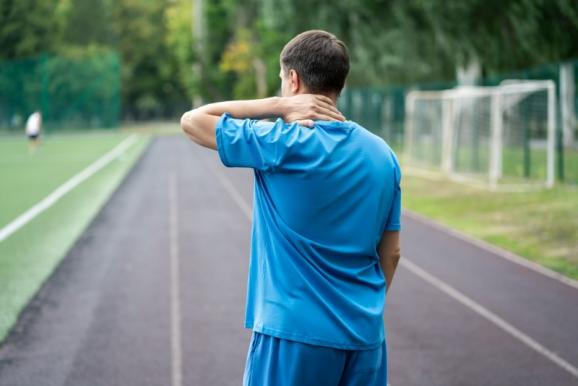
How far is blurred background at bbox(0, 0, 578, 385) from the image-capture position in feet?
40.3

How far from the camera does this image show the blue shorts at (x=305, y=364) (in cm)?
253

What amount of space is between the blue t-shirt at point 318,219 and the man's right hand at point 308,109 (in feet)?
0.09

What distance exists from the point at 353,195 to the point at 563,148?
57.4 ft

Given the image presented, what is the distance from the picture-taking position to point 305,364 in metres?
2.53

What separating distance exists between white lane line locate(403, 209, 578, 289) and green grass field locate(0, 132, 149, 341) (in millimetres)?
5471

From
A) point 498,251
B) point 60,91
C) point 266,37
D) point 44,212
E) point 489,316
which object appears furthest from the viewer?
point 266,37

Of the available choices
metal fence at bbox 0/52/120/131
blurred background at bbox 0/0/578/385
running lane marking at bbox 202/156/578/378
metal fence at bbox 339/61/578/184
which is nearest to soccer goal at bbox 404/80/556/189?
blurred background at bbox 0/0/578/385

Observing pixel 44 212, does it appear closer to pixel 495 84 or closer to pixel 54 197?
pixel 54 197

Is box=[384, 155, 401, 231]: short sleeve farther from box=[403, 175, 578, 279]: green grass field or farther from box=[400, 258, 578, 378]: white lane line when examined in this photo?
box=[403, 175, 578, 279]: green grass field

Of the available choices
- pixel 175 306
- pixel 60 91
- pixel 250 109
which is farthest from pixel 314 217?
pixel 60 91

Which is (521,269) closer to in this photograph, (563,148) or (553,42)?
(563,148)

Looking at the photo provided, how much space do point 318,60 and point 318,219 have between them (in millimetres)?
460

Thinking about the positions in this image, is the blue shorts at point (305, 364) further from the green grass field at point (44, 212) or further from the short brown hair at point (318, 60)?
the green grass field at point (44, 212)

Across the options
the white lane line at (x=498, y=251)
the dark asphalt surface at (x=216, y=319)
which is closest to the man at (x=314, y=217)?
the dark asphalt surface at (x=216, y=319)
